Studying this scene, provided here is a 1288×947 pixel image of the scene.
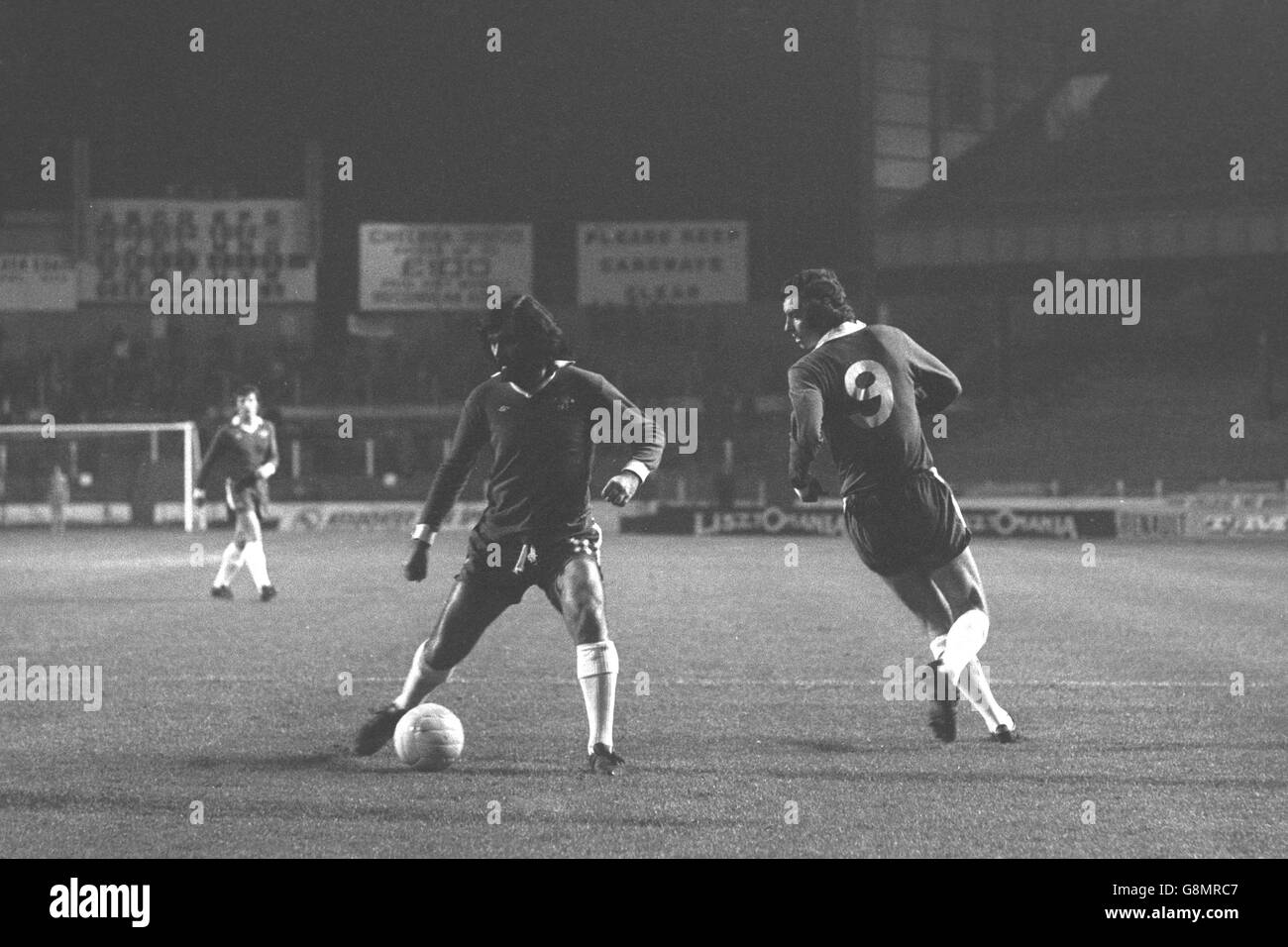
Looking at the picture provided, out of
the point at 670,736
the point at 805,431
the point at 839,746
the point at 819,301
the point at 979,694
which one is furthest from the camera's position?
the point at 670,736

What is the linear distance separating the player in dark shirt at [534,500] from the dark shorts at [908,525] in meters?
1.09

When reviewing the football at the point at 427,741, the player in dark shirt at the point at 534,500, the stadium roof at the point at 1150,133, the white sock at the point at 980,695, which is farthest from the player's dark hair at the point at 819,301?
the stadium roof at the point at 1150,133

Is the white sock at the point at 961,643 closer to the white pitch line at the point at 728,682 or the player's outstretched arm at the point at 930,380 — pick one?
the player's outstretched arm at the point at 930,380

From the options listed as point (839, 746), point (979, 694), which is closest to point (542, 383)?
point (839, 746)

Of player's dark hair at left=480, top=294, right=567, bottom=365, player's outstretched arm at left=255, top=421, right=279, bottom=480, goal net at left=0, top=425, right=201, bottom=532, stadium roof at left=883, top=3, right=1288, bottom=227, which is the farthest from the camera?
stadium roof at left=883, top=3, right=1288, bottom=227

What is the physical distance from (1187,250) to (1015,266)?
175 inches

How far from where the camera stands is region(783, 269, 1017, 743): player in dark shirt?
8.00 meters

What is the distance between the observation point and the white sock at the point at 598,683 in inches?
307

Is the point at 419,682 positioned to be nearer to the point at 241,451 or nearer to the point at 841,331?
the point at 841,331

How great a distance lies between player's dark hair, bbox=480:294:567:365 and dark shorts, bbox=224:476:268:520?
10.9 meters

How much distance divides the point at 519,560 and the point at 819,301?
1.83m

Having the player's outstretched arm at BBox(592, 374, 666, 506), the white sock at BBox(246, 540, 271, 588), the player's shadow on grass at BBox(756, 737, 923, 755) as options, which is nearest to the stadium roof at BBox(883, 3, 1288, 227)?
the white sock at BBox(246, 540, 271, 588)

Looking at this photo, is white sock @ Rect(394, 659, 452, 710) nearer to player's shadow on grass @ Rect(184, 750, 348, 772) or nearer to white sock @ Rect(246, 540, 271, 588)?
player's shadow on grass @ Rect(184, 750, 348, 772)

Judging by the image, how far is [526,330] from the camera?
776 cm
